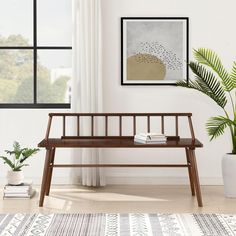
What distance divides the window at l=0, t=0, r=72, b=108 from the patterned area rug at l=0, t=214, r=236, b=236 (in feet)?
6.16

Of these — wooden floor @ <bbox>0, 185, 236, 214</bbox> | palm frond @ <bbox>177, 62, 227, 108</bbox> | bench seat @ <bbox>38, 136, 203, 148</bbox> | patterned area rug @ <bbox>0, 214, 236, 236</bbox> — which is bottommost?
patterned area rug @ <bbox>0, 214, 236, 236</bbox>

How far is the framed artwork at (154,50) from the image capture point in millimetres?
6094

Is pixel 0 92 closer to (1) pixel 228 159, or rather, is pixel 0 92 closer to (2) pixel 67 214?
(2) pixel 67 214

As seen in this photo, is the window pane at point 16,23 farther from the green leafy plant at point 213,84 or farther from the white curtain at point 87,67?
the green leafy plant at point 213,84

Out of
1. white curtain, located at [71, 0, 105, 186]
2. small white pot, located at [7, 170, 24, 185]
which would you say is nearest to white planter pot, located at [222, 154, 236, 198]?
white curtain, located at [71, 0, 105, 186]

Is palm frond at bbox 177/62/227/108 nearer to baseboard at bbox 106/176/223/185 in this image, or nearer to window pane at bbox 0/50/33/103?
baseboard at bbox 106/176/223/185

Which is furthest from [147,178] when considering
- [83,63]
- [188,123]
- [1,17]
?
[1,17]

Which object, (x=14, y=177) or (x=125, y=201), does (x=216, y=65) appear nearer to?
(x=125, y=201)

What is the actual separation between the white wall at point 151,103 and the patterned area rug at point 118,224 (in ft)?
4.96

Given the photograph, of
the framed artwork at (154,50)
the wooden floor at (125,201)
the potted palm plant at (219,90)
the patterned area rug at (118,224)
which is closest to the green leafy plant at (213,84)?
the potted palm plant at (219,90)

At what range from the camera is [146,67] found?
20.1ft

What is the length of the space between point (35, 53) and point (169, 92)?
1.43m

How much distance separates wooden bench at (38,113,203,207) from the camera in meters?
5.14

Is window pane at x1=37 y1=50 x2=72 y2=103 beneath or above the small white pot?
above
